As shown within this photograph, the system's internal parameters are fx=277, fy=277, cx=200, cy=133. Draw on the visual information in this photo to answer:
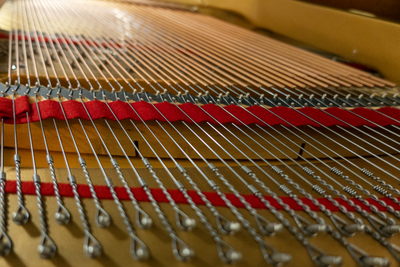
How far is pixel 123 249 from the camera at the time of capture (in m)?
0.78

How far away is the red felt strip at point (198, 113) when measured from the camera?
1.24 metres

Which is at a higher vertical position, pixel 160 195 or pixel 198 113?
pixel 198 113

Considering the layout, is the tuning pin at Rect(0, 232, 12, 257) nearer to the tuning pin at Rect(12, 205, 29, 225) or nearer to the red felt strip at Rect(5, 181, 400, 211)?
the tuning pin at Rect(12, 205, 29, 225)

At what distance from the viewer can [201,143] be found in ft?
4.26

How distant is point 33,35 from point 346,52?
2.56m

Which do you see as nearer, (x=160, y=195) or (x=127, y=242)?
(x=127, y=242)

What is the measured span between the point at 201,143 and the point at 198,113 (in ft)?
0.50

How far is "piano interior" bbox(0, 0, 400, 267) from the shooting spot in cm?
80

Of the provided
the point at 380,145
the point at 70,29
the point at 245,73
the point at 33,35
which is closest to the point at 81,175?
the point at 245,73

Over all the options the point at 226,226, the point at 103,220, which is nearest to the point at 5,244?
the point at 103,220

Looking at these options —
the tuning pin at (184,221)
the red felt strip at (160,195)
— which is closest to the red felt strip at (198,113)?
the red felt strip at (160,195)

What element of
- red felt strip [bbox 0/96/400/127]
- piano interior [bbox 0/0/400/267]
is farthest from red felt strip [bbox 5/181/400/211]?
red felt strip [bbox 0/96/400/127]

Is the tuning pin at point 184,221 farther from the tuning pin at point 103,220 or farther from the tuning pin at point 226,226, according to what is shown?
the tuning pin at point 103,220

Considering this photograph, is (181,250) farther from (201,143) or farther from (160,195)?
(201,143)
